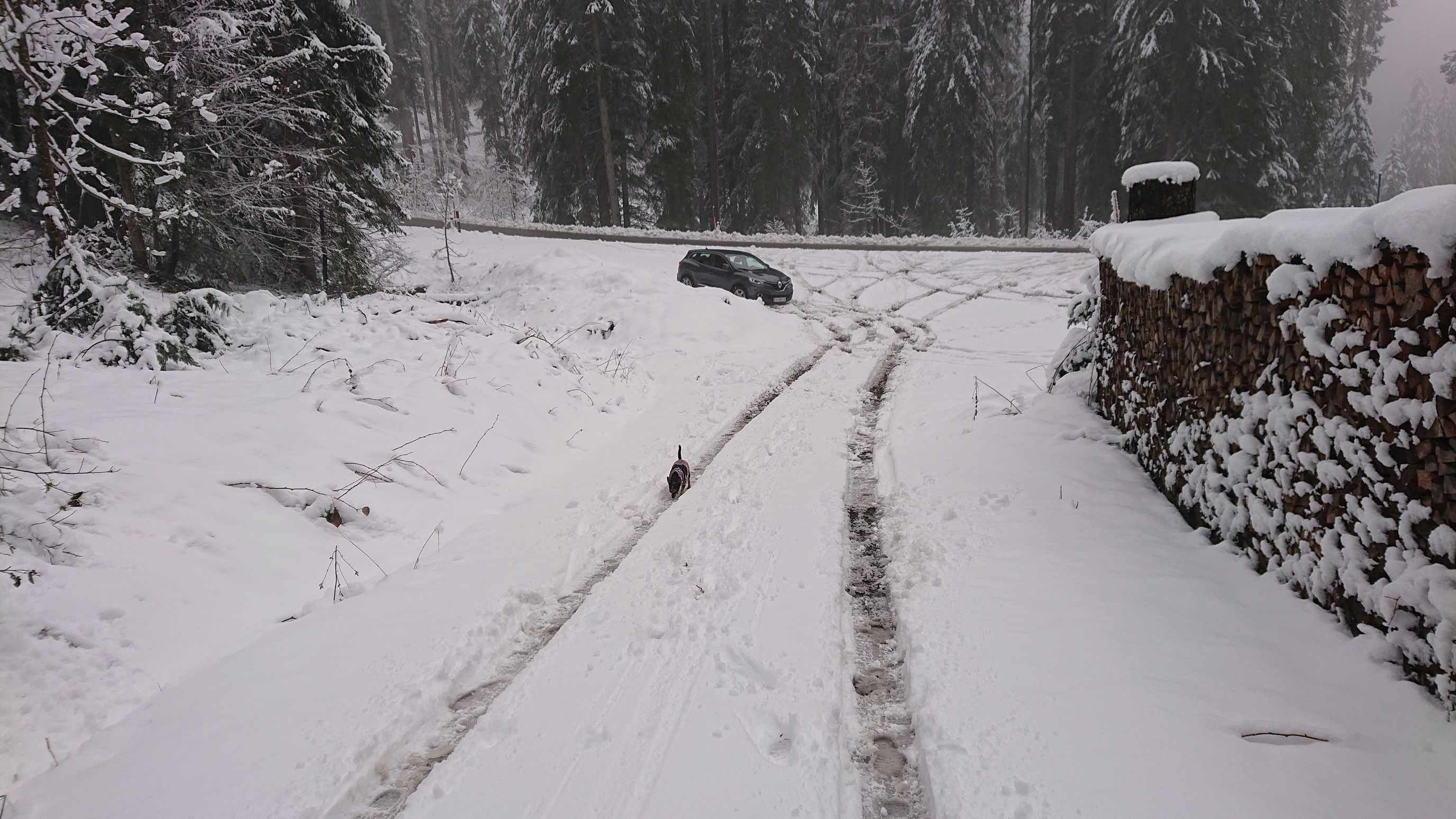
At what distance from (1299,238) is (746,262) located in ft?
51.4

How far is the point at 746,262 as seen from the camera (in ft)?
60.5

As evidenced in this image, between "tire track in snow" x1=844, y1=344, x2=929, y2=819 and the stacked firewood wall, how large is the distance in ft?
6.88

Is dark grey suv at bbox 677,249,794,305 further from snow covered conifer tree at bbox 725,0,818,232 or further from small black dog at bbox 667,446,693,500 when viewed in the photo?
snow covered conifer tree at bbox 725,0,818,232

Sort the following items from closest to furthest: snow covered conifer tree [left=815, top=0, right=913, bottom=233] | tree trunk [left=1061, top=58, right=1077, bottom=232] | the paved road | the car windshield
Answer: the car windshield, the paved road, tree trunk [left=1061, top=58, right=1077, bottom=232], snow covered conifer tree [left=815, top=0, right=913, bottom=233]

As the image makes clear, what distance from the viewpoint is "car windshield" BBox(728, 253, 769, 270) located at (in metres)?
18.1

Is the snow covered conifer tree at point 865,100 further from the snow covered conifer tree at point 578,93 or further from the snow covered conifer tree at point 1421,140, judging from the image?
the snow covered conifer tree at point 1421,140

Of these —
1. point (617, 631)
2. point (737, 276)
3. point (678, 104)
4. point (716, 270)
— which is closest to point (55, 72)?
point (617, 631)

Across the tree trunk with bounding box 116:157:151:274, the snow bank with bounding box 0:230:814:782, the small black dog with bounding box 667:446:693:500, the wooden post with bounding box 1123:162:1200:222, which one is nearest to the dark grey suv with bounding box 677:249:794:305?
the snow bank with bounding box 0:230:814:782

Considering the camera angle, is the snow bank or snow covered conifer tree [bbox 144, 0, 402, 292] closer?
the snow bank

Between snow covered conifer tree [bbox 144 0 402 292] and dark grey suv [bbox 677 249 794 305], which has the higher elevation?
snow covered conifer tree [bbox 144 0 402 292]

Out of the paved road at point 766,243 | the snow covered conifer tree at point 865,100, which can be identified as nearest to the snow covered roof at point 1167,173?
the paved road at point 766,243

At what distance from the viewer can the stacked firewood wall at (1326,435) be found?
8.36 feet

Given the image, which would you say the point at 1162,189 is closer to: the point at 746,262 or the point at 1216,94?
the point at 746,262

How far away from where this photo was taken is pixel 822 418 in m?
8.08
